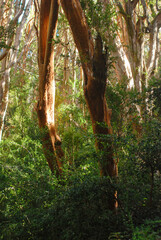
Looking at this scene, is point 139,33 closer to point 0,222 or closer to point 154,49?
point 154,49

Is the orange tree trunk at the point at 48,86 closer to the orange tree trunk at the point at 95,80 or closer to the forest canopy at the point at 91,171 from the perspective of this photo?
the forest canopy at the point at 91,171

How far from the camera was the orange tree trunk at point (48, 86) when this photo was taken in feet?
16.3

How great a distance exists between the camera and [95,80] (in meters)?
4.02

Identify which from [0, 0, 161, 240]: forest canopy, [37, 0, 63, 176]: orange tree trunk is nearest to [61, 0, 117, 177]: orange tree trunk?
[0, 0, 161, 240]: forest canopy

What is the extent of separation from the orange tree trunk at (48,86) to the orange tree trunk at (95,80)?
2.56ft

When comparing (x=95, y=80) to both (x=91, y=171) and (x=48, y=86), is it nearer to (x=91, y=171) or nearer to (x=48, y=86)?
(x=48, y=86)

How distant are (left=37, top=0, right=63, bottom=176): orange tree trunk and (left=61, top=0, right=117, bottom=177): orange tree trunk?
0.78 m

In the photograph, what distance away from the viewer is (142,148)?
326 centimetres

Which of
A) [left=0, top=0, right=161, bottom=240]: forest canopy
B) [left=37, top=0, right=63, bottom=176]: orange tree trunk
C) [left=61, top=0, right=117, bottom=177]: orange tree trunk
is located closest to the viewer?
[left=0, top=0, right=161, bottom=240]: forest canopy

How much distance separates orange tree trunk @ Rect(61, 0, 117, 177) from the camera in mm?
4023

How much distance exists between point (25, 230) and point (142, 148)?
2.04m

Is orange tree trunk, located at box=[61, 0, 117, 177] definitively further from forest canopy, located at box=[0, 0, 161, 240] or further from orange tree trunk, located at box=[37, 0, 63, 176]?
orange tree trunk, located at box=[37, 0, 63, 176]

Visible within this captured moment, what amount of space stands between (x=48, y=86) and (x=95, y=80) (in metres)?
1.60

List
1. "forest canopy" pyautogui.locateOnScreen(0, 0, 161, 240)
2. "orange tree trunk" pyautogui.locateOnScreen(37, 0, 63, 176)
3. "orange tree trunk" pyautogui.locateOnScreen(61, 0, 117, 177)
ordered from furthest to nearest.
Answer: "orange tree trunk" pyautogui.locateOnScreen(37, 0, 63, 176) → "orange tree trunk" pyautogui.locateOnScreen(61, 0, 117, 177) → "forest canopy" pyautogui.locateOnScreen(0, 0, 161, 240)
